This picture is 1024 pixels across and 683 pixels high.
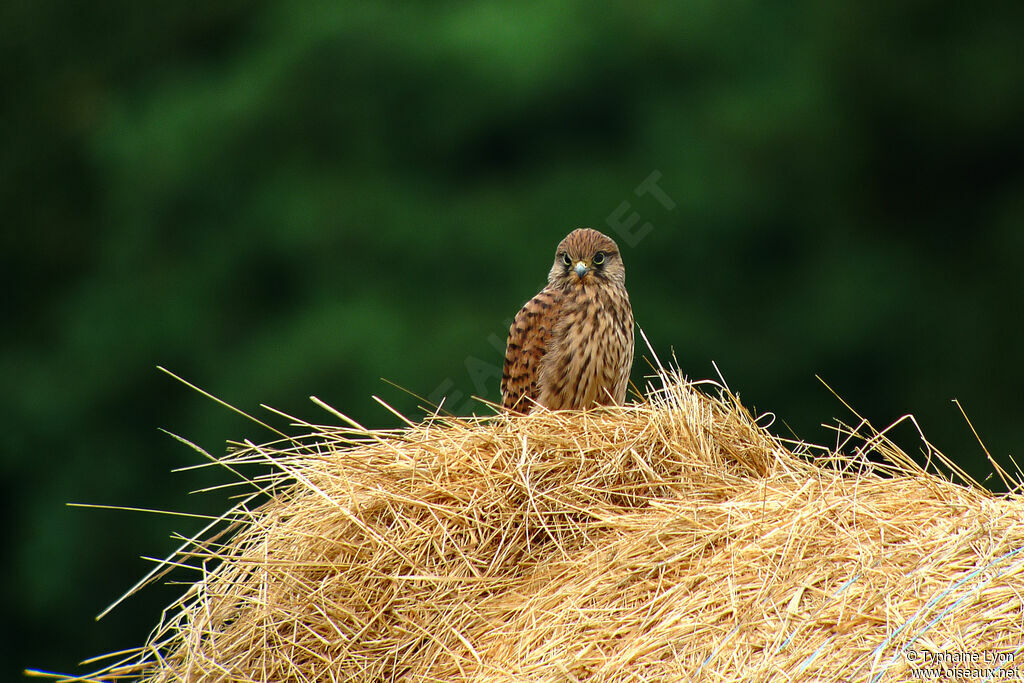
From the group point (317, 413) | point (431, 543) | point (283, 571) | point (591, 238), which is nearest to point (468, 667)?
point (431, 543)

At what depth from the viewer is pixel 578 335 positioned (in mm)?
2752

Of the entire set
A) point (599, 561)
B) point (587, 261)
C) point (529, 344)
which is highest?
point (587, 261)

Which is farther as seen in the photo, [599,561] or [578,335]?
[578,335]

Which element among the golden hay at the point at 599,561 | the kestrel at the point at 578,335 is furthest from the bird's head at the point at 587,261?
the golden hay at the point at 599,561

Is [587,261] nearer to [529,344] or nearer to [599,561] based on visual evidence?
[529,344]

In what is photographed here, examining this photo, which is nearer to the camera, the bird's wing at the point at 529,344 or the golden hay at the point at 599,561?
the golden hay at the point at 599,561

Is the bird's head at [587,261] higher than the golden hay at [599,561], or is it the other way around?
the bird's head at [587,261]

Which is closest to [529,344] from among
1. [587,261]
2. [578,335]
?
[578,335]

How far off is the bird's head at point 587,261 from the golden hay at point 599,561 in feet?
2.03

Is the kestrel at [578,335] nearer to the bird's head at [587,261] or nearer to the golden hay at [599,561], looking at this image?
the bird's head at [587,261]

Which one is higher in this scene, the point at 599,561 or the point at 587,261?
the point at 587,261

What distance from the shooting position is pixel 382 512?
2041 mm

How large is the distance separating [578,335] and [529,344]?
15 centimetres

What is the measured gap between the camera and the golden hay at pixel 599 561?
1.59 m
